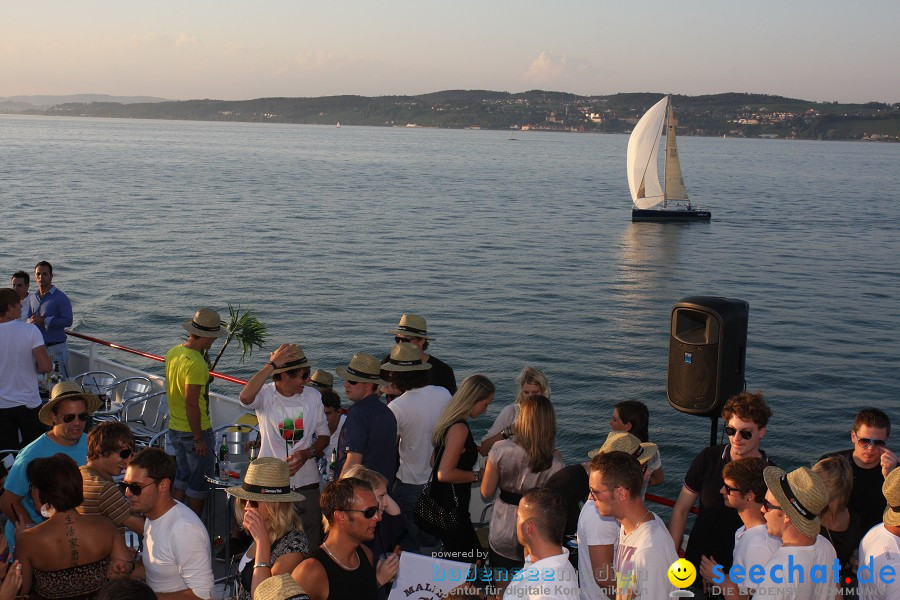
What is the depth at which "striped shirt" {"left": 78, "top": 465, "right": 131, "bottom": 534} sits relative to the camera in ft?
15.4

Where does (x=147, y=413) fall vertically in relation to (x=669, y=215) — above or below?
above

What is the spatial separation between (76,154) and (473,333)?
339ft

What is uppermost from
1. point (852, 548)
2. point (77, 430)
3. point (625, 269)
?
point (77, 430)

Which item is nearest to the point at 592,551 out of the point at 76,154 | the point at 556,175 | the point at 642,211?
the point at 642,211

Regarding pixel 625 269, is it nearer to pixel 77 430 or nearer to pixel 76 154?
pixel 77 430

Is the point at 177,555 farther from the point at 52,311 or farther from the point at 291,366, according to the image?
the point at 52,311

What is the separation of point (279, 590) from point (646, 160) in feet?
223

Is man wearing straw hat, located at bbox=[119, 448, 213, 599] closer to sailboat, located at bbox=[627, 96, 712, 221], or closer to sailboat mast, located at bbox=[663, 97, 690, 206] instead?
sailboat, located at bbox=[627, 96, 712, 221]

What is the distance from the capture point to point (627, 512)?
4273mm

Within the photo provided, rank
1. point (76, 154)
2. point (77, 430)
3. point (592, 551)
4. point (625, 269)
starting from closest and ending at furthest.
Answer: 1. point (592, 551)
2. point (77, 430)
3. point (625, 269)
4. point (76, 154)

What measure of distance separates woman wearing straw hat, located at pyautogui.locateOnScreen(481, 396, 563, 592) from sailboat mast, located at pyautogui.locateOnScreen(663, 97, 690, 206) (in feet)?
214

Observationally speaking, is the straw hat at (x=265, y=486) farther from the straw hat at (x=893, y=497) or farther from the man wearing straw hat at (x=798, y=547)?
the straw hat at (x=893, y=497)

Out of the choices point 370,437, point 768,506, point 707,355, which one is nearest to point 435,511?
point 370,437

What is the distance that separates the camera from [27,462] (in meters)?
5.36
